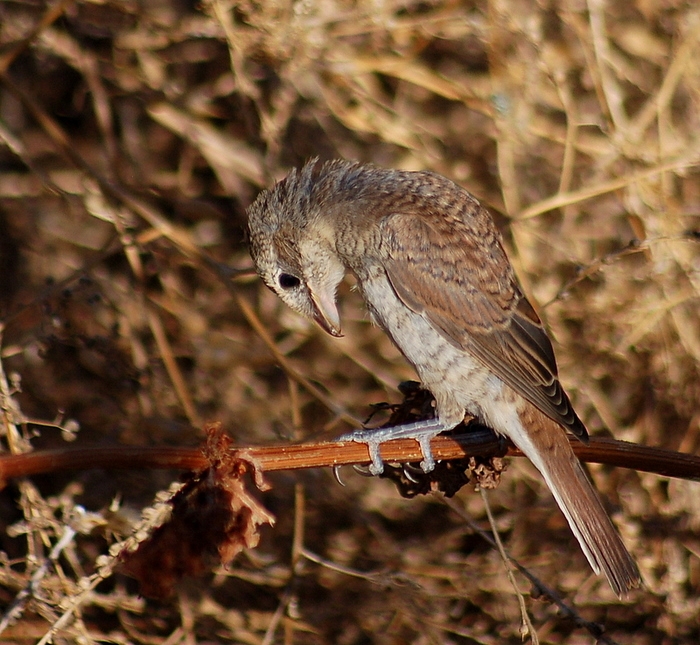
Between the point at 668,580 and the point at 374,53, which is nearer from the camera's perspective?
the point at 668,580

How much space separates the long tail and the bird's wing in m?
0.19

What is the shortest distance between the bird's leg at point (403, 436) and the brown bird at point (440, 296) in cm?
1

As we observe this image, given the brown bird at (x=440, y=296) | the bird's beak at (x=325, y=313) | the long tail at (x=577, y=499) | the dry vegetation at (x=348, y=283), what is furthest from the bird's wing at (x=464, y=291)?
the dry vegetation at (x=348, y=283)

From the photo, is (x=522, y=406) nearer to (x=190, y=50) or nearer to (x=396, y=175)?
(x=396, y=175)

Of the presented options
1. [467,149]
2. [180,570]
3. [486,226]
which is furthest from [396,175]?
[180,570]

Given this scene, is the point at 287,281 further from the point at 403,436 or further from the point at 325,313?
the point at 403,436

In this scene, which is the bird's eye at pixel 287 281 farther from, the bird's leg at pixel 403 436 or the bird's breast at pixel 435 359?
the bird's leg at pixel 403 436

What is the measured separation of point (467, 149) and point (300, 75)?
115 centimetres

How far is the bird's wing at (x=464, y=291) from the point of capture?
3332 mm

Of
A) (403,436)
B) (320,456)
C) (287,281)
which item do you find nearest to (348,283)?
(287,281)

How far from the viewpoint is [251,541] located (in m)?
2.31

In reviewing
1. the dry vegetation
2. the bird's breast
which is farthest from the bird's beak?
the dry vegetation

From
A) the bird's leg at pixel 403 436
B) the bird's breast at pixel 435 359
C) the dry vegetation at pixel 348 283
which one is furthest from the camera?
the dry vegetation at pixel 348 283

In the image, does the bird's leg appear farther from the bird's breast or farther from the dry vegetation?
the dry vegetation
